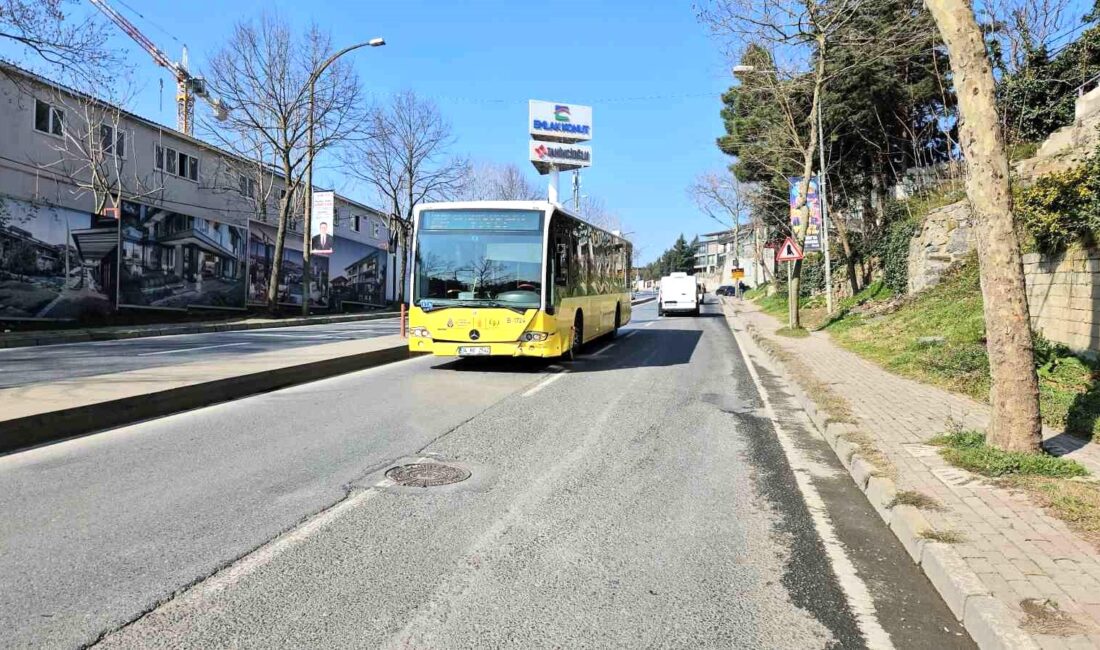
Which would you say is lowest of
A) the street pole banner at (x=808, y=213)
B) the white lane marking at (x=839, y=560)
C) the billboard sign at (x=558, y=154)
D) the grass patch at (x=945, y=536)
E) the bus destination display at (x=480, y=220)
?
the white lane marking at (x=839, y=560)

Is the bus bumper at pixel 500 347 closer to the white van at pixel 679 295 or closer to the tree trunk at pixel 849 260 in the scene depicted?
the tree trunk at pixel 849 260

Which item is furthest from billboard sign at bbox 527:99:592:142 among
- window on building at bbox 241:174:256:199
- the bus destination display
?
the bus destination display

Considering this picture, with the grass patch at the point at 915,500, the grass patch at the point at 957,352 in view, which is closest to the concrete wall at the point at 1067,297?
the grass patch at the point at 957,352

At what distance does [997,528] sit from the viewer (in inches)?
175

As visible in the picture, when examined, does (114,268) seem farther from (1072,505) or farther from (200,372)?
(1072,505)

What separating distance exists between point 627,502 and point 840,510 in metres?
1.59

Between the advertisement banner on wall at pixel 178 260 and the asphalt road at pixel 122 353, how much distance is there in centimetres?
678

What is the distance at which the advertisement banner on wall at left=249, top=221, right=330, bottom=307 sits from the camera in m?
34.2

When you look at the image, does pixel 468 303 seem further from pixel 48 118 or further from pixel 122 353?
pixel 48 118

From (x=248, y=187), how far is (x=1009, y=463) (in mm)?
39783

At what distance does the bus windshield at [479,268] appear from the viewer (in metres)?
12.5

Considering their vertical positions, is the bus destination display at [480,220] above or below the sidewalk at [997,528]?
above

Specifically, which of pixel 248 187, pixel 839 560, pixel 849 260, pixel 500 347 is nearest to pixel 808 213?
pixel 849 260

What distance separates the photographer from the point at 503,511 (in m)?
5.06
